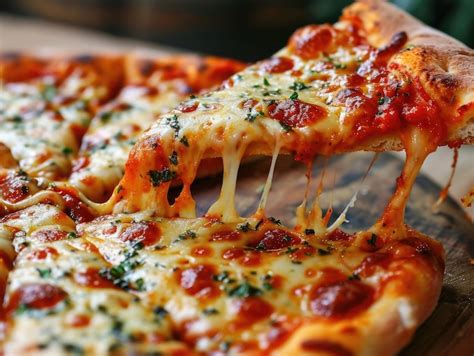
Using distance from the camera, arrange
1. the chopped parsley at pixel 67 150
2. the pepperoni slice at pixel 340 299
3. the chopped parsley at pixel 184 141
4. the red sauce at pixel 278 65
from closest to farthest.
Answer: the pepperoni slice at pixel 340 299, the chopped parsley at pixel 184 141, the red sauce at pixel 278 65, the chopped parsley at pixel 67 150

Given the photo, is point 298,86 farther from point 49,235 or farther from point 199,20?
point 199,20

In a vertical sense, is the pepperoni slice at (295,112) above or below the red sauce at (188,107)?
above

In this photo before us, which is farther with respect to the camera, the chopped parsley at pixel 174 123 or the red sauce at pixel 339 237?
the chopped parsley at pixel 174 123

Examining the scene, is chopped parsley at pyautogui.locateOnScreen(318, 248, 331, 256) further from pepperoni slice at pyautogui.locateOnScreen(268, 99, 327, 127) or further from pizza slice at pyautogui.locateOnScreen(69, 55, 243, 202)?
pizza slice at pyautogui.locateOnScreen(69, 55, 243, 202)

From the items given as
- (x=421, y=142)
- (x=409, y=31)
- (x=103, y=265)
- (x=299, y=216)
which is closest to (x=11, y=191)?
(x=103, y=265)

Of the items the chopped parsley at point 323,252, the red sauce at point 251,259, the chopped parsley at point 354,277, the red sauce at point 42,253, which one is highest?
the chopped parsley at point 354,277

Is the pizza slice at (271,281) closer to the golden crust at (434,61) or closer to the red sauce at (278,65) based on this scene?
the golden crust at (434,61)

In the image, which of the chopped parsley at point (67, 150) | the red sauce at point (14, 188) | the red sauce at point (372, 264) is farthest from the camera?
the chopped parsley at point (67, 150)

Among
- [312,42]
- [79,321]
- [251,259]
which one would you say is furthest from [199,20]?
[79,321]

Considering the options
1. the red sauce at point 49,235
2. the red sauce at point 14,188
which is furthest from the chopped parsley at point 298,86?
the red sauce at point 14,188
